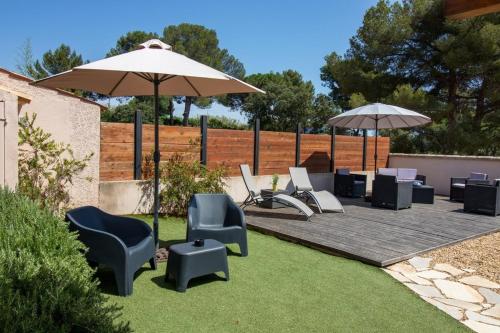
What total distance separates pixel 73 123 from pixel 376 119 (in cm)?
795

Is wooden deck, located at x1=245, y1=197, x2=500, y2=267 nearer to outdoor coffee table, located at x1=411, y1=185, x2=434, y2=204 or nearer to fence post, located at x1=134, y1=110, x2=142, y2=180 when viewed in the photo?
outdoor coffee table, located at x1=411, y1=185, x2=434, y2=204

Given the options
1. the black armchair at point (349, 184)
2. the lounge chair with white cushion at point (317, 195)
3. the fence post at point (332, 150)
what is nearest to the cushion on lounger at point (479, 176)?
the black armchair at point (349, 184)

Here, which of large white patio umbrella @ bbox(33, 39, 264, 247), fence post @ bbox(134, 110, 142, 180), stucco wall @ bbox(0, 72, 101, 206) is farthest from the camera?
fence post @ bbox(134, 110, 142, 180)

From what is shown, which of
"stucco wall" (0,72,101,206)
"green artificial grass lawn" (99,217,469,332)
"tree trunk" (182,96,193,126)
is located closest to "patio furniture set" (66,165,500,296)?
"green artificial grass lawn" (99,217,469,332)

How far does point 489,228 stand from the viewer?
7699 millimetres

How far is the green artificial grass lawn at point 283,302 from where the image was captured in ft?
11.8

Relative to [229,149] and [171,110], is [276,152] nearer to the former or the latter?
[229,149]

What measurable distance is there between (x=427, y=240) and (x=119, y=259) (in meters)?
4.99

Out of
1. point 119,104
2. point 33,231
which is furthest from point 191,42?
point 33,231

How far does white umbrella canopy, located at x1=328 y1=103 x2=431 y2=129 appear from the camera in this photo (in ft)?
34.0

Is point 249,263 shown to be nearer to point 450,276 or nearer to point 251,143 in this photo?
point 450,276

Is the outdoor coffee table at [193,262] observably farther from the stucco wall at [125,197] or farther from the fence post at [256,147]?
the fence post at [256,147]

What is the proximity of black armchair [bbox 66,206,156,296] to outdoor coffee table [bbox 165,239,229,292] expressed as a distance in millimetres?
361

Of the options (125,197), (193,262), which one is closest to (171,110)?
(125,197)
